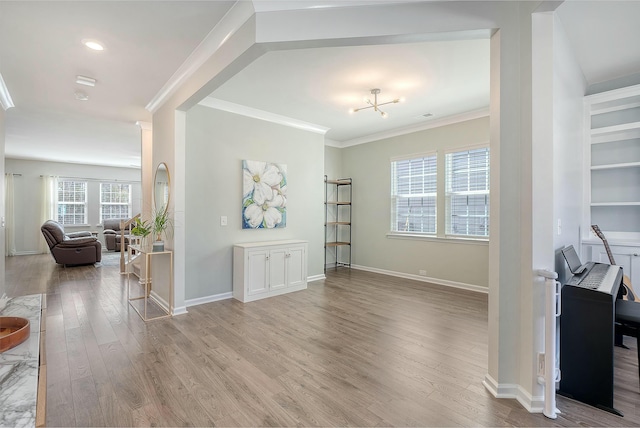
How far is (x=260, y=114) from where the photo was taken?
4617mm

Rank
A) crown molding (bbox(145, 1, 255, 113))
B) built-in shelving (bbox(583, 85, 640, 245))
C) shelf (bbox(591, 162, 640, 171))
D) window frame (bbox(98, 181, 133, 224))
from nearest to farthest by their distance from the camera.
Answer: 1. crown molding (bbox(145, 1, 255, 113))
2. shelf (bbox(591, 162, 640, 171))
3. built-in shelving (bbox(583, 85, 640, 245))
4. window frame (bbox(98, 181, 133, 224))

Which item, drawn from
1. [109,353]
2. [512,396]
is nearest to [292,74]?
[109,353]

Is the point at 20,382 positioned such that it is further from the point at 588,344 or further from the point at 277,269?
the point at 277,269

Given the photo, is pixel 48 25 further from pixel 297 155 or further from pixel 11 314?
pixel 297 155

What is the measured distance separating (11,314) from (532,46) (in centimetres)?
325

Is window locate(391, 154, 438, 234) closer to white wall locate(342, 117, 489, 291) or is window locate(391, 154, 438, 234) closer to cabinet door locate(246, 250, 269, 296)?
white wall locate(342, 117, 489, 291)

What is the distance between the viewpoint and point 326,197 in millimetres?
6566

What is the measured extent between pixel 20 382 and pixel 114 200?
10.9m

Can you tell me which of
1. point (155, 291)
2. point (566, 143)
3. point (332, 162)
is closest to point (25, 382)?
point (566, 143)

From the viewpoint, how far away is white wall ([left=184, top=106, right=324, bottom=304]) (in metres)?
3.97

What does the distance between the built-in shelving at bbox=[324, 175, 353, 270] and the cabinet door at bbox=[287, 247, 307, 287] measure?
5.77ft

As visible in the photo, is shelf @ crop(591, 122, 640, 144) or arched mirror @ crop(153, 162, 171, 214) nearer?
shelf @ crop(591, 122, 640, 144)

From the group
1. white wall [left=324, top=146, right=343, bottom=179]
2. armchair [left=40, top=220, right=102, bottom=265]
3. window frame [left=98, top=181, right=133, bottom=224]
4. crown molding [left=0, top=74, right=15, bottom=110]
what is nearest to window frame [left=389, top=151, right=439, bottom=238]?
white wall [left=324, top=146, right=343, bottom=179]


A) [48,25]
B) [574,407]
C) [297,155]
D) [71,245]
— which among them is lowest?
[574,407]
